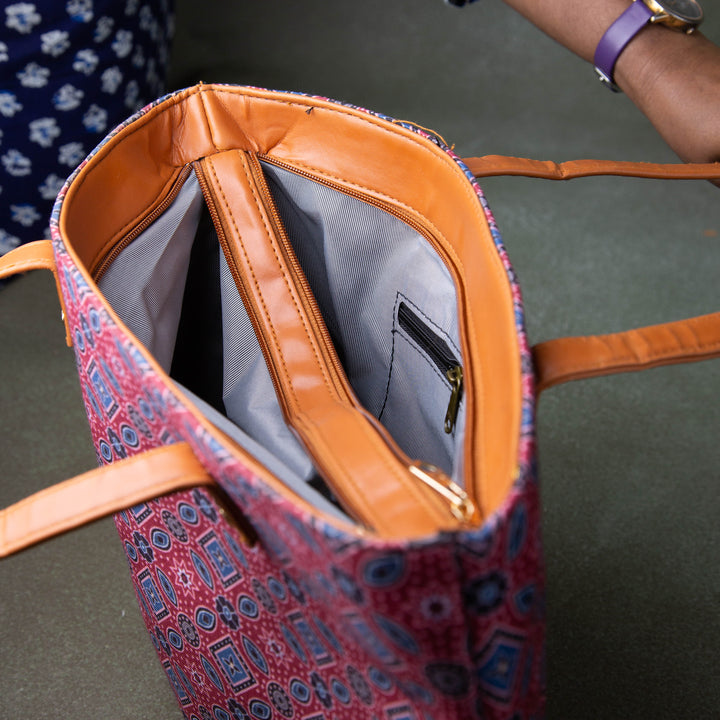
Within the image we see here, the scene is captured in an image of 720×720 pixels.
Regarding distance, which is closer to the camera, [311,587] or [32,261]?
[311,587]

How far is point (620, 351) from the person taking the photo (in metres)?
0.44

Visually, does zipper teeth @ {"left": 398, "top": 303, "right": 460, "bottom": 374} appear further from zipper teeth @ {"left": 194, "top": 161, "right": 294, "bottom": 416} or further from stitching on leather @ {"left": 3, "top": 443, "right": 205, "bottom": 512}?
stitching on leather @ {"left": 3, "top": 443, "right": 205, "bottom": 512}

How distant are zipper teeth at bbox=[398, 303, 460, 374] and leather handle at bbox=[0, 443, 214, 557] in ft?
0.74

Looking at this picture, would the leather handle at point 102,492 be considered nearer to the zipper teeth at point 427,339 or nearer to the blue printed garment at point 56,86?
the zipper teeth at point 427,339

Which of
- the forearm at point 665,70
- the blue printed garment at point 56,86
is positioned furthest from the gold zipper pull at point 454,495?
the blue printed garment at point 56,86

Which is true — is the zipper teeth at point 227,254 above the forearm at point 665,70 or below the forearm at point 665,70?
below

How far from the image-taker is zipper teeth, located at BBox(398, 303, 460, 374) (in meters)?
0.56

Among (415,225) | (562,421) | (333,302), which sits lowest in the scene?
(562,421)

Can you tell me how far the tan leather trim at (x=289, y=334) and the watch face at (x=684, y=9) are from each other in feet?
1.21

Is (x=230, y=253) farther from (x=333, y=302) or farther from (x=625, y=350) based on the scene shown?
(x=625, y=350)

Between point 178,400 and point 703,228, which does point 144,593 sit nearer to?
point 178,400

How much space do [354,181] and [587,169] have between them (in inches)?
6.6

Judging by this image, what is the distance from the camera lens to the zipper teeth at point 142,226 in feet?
1.80

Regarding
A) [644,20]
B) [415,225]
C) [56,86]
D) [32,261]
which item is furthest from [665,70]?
[56,86]
